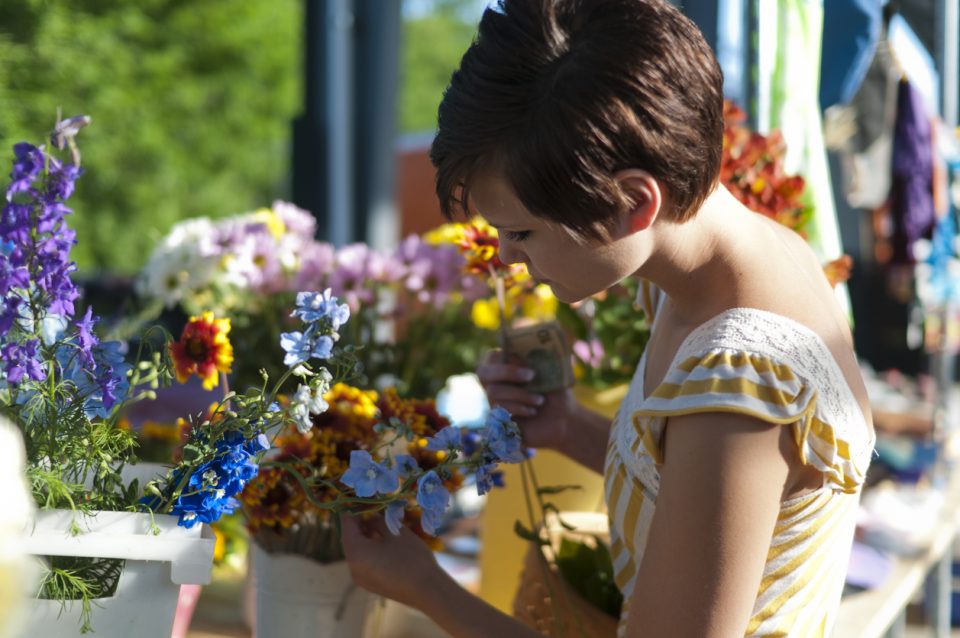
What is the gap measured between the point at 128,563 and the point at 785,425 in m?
0.53

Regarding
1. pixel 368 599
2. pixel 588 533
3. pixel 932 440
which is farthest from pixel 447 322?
pixel 932 440

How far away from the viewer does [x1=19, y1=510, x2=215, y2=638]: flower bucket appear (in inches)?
27.5

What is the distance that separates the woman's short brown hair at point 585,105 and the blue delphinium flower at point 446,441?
0.21m

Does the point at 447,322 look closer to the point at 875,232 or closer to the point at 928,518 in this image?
the point at 928,518

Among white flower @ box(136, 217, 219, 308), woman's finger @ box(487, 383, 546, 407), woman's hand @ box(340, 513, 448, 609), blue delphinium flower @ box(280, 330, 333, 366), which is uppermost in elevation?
blue delphinium flower @ box(280, 330, 333, 366)

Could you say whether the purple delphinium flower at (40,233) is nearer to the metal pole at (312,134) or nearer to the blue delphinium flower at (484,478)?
the blue delphinium flower at (484,478)

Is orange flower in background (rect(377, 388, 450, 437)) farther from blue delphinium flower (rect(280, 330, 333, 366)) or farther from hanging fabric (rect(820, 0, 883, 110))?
hanging fabric (rect(820, 0, 883, 110))

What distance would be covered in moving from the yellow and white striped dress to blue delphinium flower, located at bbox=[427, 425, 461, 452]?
0.16m

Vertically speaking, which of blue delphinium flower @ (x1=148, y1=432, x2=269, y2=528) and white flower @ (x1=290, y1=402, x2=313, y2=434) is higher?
white flower @ (x1=290, y1=402, x2=313, y2=434)

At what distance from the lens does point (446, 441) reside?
34.0 inches

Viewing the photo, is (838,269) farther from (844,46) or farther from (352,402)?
(352,402)

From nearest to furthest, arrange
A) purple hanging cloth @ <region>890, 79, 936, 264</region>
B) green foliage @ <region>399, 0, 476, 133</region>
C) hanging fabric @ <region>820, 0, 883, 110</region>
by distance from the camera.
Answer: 1. hanging fabric @ <region>820, 0, 883, 110</region>
2. purple hanging cloth @ <region>890, 79, 936, 264</region>
3. green foliage @ <region>399, 0, 476, 133</region>

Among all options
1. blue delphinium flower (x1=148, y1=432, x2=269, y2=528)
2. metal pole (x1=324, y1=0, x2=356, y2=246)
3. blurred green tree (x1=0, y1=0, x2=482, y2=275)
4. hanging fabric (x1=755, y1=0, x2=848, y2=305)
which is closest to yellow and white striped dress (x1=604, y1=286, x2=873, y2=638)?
blue delphinium flower (x1=148, y1=432, x2=269, y2=528)

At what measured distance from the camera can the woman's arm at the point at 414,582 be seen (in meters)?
0.93
